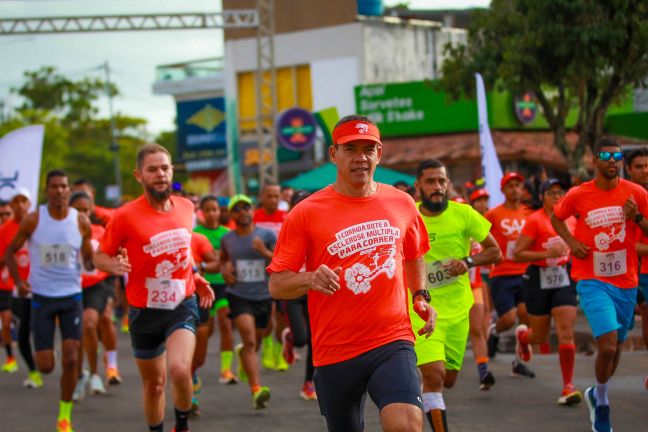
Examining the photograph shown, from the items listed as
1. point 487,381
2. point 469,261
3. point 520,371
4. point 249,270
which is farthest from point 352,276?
point 520,371

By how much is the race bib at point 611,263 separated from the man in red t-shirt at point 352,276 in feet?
10.4

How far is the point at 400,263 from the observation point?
19.9ft

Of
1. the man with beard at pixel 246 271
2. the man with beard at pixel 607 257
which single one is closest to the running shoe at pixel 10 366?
the man with beard at pixel 246 271

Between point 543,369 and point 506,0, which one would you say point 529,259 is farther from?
point 506,0

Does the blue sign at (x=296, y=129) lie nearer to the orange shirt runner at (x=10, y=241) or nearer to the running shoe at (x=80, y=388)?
the orange shirt runner at (x=10, y=241)

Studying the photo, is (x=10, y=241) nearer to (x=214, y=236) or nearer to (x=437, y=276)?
(x=214, y=236)

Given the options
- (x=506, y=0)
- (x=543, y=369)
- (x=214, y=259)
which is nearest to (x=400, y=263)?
(x=214, y=259)

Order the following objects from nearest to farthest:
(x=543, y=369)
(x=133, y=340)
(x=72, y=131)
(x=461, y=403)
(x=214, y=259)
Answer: (x=133, y=340), (x=461, y=403), (x=214, y=259), (x=543, y=369), (x=72, y=131)

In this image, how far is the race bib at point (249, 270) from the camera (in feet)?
38.8

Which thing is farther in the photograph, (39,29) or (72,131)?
(72,131)

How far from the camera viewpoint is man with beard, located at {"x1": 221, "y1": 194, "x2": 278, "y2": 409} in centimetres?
1171

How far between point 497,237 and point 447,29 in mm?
34496

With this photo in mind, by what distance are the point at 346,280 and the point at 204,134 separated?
51.8 meters

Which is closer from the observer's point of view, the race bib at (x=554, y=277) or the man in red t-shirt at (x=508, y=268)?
the race bib at (x=554, y=277)
